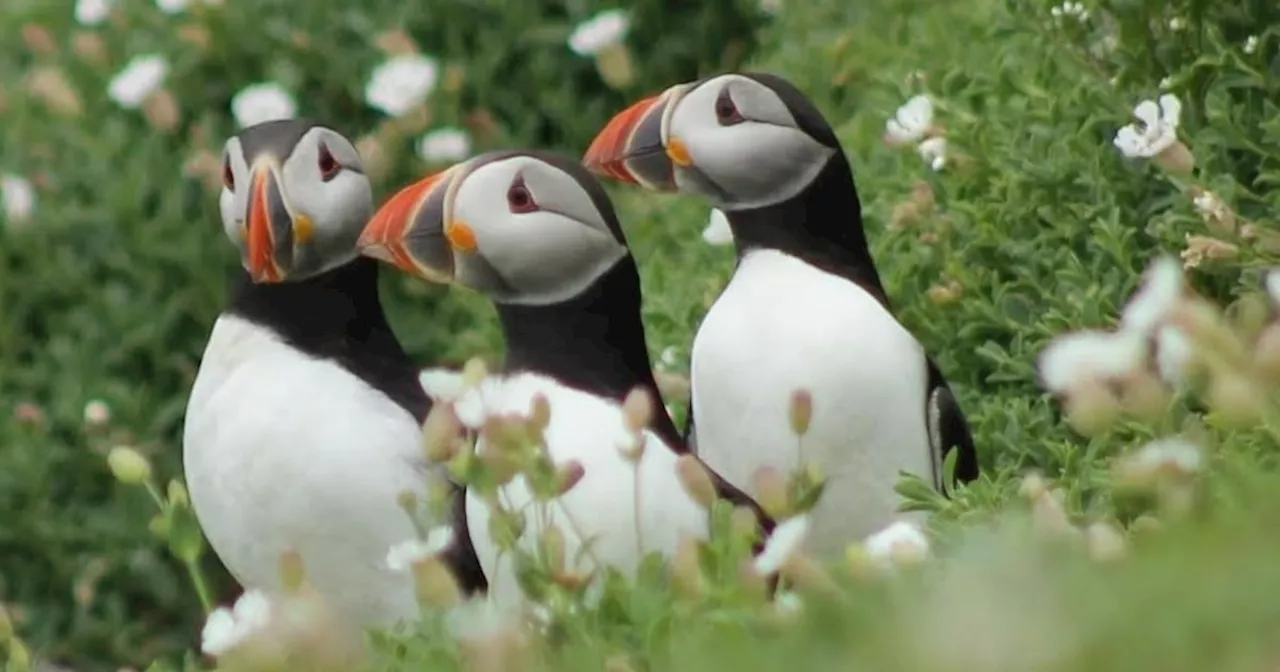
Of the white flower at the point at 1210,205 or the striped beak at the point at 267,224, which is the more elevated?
the white flower at the point at 1210,205

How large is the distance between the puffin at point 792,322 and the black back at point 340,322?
1.20 feet

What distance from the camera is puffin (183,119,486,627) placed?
10.3 feet

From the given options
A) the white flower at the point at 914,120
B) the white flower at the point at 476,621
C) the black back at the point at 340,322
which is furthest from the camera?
the white flower at the point at 914,120

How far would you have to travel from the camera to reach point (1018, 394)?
11.8 feet

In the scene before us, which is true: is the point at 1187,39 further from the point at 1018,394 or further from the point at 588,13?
the point at 588,13

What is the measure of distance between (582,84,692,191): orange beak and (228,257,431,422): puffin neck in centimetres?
40

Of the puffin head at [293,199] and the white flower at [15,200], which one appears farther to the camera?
the white flower at [15,200]

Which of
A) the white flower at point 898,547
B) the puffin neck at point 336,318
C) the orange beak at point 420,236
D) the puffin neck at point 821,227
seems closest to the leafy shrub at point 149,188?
the puffin neck at point 336,318

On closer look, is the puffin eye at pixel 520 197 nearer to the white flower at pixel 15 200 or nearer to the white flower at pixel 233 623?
the white flower at pixel 233 623

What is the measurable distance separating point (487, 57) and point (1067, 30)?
89.2 inches

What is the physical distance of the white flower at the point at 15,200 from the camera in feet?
16.6

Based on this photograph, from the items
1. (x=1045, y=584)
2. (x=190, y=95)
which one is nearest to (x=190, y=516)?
(x=1045, y=584)

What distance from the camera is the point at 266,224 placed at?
3088 mm

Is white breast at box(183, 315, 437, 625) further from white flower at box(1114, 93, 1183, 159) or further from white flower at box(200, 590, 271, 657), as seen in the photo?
white flower at box(1114, 93, 1183, 159)
